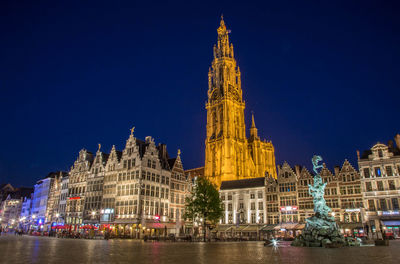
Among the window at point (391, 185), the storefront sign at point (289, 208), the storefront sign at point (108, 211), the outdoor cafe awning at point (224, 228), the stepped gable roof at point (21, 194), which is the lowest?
the outdoor cafe awning at point (224, 228)

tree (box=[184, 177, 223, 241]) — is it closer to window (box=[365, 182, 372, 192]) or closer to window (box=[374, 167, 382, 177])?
window (box=[365, 182, 372, 192])

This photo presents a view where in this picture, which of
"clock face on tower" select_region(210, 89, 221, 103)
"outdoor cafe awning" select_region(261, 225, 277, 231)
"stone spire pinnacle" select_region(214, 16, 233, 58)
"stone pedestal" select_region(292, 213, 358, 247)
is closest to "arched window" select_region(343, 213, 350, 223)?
"outdoor cafe awning" select_region(261, 225, 277, 231)

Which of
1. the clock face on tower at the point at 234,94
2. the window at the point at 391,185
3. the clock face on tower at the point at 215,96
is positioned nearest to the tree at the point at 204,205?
the window at the point at 391,185

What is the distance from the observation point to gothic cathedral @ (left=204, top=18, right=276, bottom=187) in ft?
284

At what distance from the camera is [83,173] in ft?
218

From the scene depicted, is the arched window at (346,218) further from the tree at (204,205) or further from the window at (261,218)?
the tree at (204,205)

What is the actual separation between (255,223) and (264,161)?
4227cm

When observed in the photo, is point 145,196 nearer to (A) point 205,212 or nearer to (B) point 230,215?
(A) point 205,212

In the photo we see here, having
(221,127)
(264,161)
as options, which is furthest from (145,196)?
(264,161)

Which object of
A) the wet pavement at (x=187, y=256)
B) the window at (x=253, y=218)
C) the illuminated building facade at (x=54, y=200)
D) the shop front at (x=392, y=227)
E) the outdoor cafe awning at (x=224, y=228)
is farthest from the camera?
the illuminated building facade at (x=54, y=200)

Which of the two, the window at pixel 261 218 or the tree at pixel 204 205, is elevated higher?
the tree at pixel 204 205

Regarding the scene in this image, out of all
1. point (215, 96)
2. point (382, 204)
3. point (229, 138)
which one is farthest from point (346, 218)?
point (215, 96)

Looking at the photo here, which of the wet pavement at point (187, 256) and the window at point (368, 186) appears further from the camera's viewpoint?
the window at point (368, 186)

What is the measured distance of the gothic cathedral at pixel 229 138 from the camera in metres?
86.5
